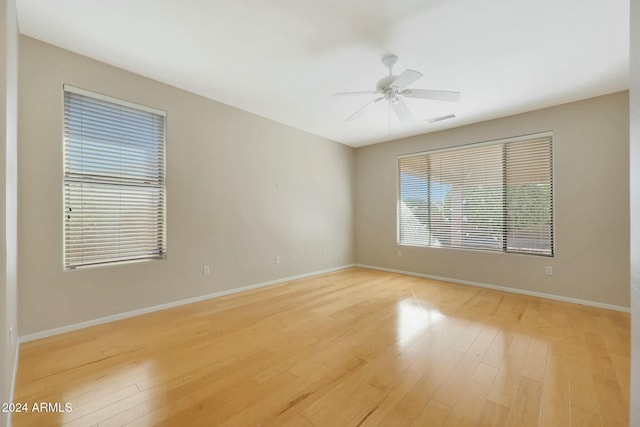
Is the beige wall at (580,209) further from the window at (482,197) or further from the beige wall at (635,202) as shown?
the beige wall at (635,202)

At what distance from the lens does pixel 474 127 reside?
4.57 meters

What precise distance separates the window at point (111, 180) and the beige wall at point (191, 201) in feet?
0.32

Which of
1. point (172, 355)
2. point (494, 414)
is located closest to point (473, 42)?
point (494, 414)

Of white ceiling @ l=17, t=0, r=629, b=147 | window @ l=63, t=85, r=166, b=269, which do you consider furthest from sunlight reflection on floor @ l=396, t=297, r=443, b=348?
window @ l=63, t=85, r=166, b=269

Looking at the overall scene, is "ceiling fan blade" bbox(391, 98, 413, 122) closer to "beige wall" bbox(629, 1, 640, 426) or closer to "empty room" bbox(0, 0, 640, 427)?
"empty room" bbox(0, 0, 640, 427)

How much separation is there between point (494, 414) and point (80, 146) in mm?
4167

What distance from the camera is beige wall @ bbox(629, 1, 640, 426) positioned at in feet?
2.77

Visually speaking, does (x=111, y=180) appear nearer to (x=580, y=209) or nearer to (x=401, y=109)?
(x=401, y=109)

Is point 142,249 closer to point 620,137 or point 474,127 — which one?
point 474,127

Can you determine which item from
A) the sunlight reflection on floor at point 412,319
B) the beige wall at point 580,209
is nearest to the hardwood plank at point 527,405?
the sunlight reflection on floor at point 412,319

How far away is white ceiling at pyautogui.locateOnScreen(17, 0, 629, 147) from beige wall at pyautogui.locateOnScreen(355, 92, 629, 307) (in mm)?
361

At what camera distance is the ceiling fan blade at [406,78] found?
231 cm

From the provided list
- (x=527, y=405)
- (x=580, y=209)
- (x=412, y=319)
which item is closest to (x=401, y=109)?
(x=412, y=319)

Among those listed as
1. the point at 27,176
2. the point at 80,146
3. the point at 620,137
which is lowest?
the point at 27,176
